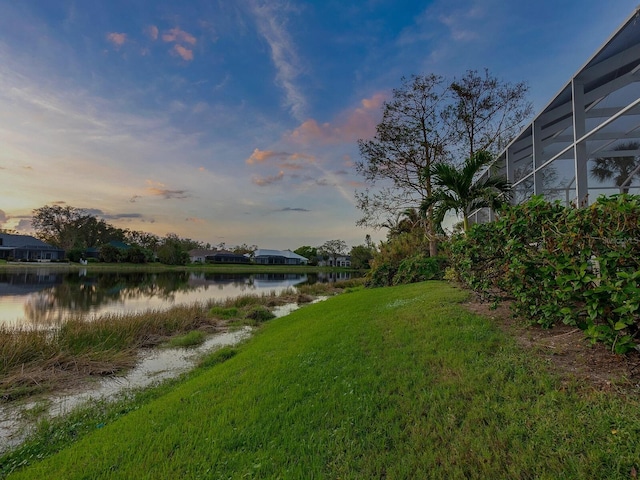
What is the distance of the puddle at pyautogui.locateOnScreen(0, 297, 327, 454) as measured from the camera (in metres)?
4.44

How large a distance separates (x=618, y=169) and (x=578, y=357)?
24.9 ft

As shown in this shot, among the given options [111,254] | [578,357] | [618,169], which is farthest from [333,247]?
[578,357]

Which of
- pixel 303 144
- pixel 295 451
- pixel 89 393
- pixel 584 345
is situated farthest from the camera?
pixel 303 144

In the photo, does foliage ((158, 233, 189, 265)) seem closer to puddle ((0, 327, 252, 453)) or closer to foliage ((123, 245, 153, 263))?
foliage ((123, 245, 153, 263))

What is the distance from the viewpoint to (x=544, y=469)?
183cm

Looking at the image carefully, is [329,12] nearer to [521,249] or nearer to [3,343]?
[521,249]

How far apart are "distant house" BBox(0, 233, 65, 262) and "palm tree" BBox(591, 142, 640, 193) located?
70.6 metres

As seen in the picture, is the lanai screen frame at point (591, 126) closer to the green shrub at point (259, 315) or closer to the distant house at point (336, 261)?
the green shrub at point (259, 315)

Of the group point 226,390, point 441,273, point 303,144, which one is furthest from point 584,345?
point 303,144

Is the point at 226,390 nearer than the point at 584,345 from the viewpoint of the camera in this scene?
No

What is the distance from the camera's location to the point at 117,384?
6.23 m

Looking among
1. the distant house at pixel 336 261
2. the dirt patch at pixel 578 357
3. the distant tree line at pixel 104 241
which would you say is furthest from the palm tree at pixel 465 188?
the distant house at pixel 336 261

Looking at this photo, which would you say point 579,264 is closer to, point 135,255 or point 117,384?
point 117,384

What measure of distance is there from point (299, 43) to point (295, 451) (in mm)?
13714
